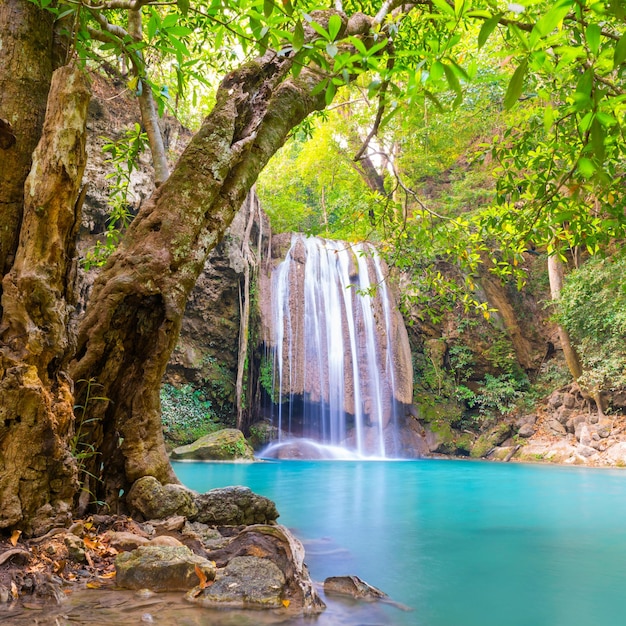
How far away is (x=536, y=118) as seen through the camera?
388 centimetres

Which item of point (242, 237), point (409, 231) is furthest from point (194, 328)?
point (409, 231)

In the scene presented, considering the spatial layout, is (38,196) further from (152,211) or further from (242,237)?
(242,237)

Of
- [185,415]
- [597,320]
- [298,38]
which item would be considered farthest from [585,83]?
[185,415]

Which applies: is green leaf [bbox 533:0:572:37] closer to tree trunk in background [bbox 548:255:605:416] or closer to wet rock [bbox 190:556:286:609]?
wet rock [bbox 190:556:286:609]

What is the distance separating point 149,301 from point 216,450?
8687mm

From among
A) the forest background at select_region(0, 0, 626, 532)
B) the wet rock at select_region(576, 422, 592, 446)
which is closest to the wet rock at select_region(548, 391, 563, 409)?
the wet rock at select_region(576, 422, 592, 446)

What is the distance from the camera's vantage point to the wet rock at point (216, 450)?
10922 millimetres

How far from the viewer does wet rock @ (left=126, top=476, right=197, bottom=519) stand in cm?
287

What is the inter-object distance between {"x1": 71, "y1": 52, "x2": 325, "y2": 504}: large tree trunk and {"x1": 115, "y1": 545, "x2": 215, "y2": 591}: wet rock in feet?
2.50

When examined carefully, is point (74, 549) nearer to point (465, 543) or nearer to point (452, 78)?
point (452, 78)

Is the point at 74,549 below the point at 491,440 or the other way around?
the other way around

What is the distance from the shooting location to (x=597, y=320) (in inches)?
478

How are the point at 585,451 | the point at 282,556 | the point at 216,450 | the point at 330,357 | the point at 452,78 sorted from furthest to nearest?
1. the point at 330,357
2. the point at 585,451
3. the point at 216,450
4. the point at 282,556
5. the point at 452,78

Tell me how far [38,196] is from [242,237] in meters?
12.1
